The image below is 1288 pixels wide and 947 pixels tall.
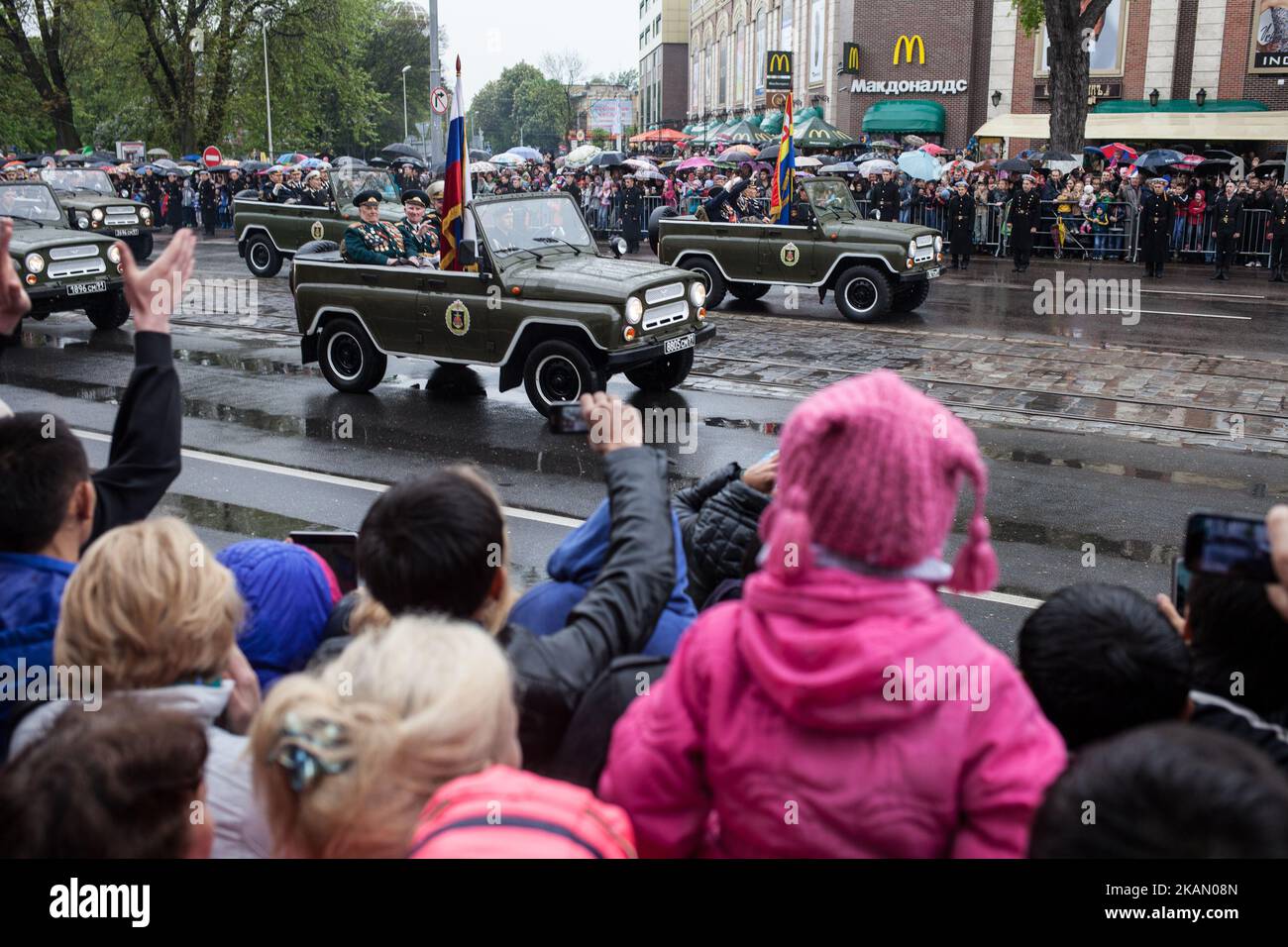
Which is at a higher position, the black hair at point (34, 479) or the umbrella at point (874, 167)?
the umbrella at point (874, 167)

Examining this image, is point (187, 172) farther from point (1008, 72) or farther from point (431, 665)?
point (431, 665)

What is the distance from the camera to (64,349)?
14836 millimetres

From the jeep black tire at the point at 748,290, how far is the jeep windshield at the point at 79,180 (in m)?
14.8

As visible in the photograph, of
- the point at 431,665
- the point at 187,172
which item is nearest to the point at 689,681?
the point at 431,665

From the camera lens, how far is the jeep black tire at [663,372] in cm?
1198

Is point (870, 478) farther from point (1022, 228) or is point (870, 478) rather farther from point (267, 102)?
point (267, 102)

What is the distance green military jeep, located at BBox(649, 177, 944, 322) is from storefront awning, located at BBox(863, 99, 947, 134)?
28.7m

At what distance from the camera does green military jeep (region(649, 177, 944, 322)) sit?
16531mm

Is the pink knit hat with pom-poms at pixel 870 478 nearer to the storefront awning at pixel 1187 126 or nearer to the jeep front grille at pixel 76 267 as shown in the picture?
the jeep front grille at pixel 76 267

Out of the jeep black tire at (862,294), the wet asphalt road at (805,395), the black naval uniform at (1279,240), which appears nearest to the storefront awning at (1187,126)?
the black naval uniform at (1279,240)

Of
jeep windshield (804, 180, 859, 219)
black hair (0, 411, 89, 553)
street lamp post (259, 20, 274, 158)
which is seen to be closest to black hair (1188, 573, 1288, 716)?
black hair (0, 411, 89, 553)

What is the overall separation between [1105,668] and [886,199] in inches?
961

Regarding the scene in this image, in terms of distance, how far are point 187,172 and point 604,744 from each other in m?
36.4

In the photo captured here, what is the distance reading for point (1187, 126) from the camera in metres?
36.1
